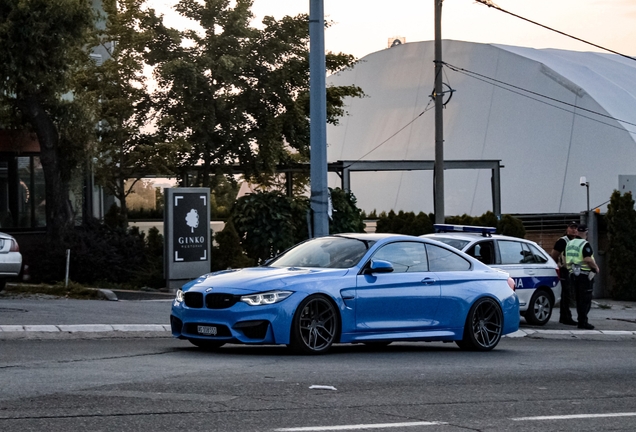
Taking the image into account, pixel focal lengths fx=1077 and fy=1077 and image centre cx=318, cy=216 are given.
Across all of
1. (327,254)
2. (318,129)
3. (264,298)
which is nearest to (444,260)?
(327,254)

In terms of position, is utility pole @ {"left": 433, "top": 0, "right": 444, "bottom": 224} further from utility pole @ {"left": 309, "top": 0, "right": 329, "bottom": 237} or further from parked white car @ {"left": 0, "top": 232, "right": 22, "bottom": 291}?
parked white car @ {"left": 0, "top": 232, "right": 22, "bottom": 291}

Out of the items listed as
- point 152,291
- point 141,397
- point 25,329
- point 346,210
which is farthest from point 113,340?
point 346,210

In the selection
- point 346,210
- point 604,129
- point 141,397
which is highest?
point 604,129

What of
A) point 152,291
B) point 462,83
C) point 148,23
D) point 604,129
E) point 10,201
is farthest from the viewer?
point 462,83

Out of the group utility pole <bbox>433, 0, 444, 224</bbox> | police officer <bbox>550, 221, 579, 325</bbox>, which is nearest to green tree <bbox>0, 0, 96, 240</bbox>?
utility pole <bbox>433, 0, 444, 224</bbox>

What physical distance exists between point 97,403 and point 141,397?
46cm

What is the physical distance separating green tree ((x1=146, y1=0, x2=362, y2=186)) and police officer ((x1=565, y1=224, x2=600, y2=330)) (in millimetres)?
10768

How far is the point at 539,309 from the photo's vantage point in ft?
67.1

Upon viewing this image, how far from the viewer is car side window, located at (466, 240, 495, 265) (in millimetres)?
19609

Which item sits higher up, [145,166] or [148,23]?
[148,23]

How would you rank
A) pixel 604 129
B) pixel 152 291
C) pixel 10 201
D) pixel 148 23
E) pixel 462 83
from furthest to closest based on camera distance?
1. pixel 462 83
2. pixel 604 129
3. pixel 148 23
4. pixel 10 201
5. pixel 152 291

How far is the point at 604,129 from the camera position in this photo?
48.8 metres

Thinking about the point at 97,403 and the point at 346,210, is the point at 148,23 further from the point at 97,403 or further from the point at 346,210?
the point at 97,403

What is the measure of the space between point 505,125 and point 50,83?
3427cm
